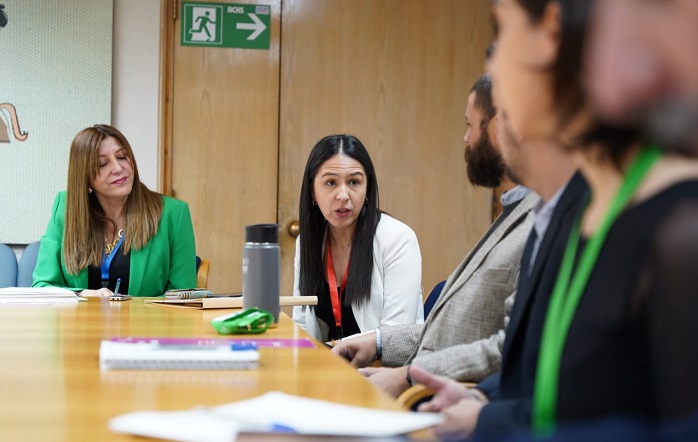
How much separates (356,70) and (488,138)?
2866 mm

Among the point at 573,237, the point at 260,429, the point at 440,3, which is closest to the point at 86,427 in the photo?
the point at 260,429

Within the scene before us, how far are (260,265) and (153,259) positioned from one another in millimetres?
1604

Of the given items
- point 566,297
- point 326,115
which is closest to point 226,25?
point 326,115

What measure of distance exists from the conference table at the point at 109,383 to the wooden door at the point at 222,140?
2.75 metres

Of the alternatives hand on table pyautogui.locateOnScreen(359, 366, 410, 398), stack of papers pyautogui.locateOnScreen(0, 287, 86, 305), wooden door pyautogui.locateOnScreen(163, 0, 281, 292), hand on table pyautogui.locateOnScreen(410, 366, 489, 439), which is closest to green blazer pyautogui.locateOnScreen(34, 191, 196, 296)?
stack of papers pyautogui.locateOnScreen(0, 287, 86, 305)

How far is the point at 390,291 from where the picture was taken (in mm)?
2859

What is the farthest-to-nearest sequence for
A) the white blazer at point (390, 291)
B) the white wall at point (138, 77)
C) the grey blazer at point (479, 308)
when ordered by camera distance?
the white wall at point (138, 77) → the white blazer at point (390, 291) → the grey blazer at point (479, 308)

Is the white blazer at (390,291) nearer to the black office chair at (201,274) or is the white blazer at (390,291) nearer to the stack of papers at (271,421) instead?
the black office chair at (201,274)

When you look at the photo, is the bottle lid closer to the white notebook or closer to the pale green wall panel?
the white notebook

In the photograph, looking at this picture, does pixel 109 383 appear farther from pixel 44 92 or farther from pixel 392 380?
pixel 44 92

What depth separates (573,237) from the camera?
2.11 ft

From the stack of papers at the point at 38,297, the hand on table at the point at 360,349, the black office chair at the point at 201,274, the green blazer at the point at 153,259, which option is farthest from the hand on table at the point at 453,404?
the black office chair at the point at 201,274

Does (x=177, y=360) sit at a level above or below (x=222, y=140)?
below

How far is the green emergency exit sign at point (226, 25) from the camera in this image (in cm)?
459
